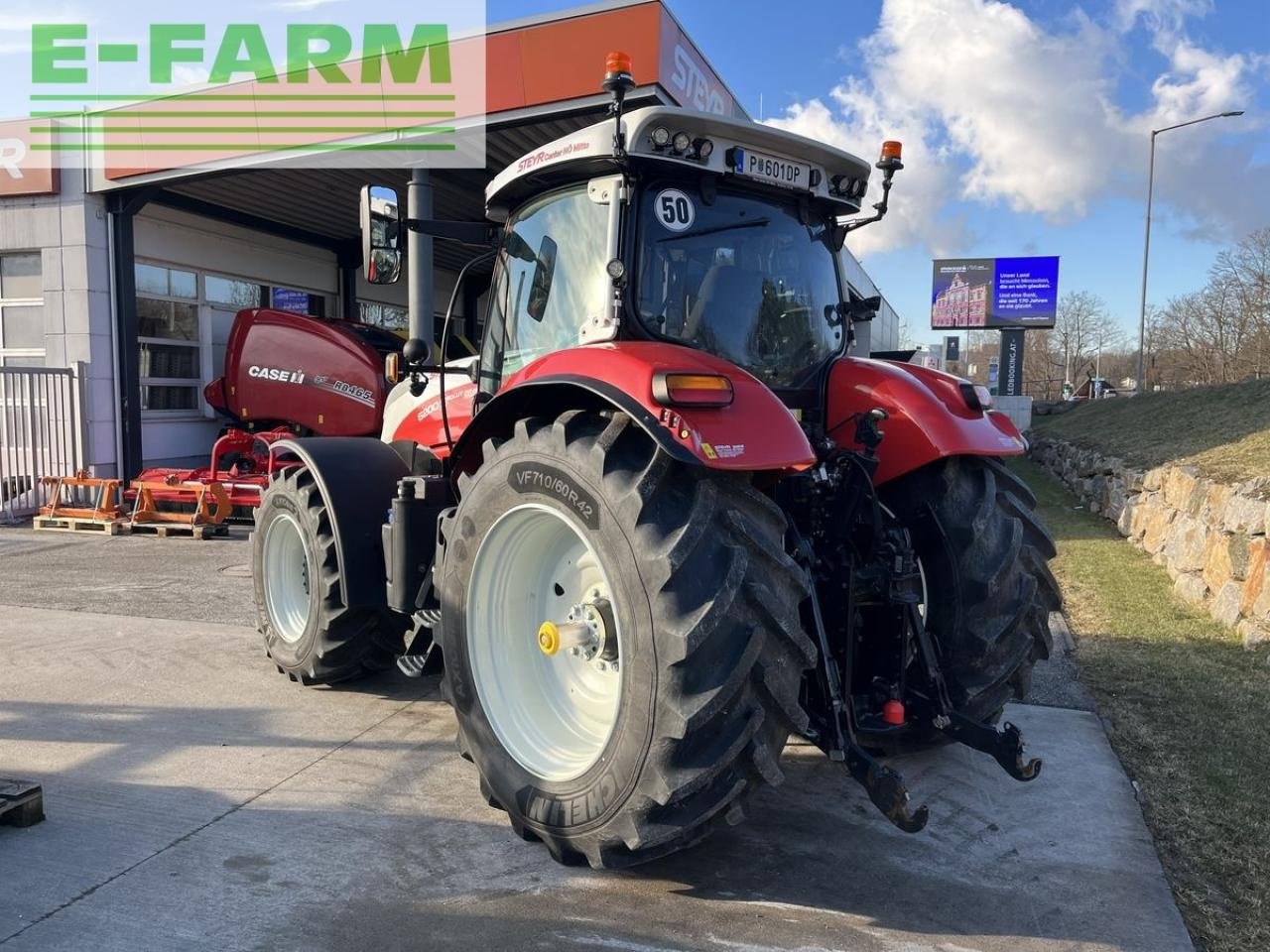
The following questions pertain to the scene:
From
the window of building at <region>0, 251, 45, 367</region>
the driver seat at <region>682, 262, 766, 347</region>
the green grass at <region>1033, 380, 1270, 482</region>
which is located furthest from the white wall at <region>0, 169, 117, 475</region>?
the green grass at <region>1033, 380, 1270, 482</region>

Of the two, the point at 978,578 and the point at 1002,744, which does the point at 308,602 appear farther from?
the point at 1002,744

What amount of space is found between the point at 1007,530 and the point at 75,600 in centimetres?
656

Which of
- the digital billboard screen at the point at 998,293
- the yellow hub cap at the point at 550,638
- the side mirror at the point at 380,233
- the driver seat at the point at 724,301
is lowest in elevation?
the yellow hub cap at the point at 550,638

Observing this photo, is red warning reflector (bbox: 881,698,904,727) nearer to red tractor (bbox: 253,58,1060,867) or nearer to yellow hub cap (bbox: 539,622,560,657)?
red tractor (bbox: 253,58,1060,867)

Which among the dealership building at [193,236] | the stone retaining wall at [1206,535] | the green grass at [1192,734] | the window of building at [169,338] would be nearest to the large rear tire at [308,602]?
the green grass at [1192,734]

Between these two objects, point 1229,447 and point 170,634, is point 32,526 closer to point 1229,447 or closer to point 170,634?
point 170,634

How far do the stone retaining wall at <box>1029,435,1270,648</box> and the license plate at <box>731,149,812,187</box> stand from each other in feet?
14.0

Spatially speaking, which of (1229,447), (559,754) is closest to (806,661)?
(559,754)

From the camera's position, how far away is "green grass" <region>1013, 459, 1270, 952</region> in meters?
2.93

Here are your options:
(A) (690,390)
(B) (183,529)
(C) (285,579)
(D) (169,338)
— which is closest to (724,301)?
(A) (690,390)

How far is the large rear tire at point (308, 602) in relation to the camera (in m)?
4.49

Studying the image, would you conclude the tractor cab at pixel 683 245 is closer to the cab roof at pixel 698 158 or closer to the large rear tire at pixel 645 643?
the cab roof at pixel 698 158

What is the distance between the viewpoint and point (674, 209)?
3.31m

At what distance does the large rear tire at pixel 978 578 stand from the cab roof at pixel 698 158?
1.25 metres
